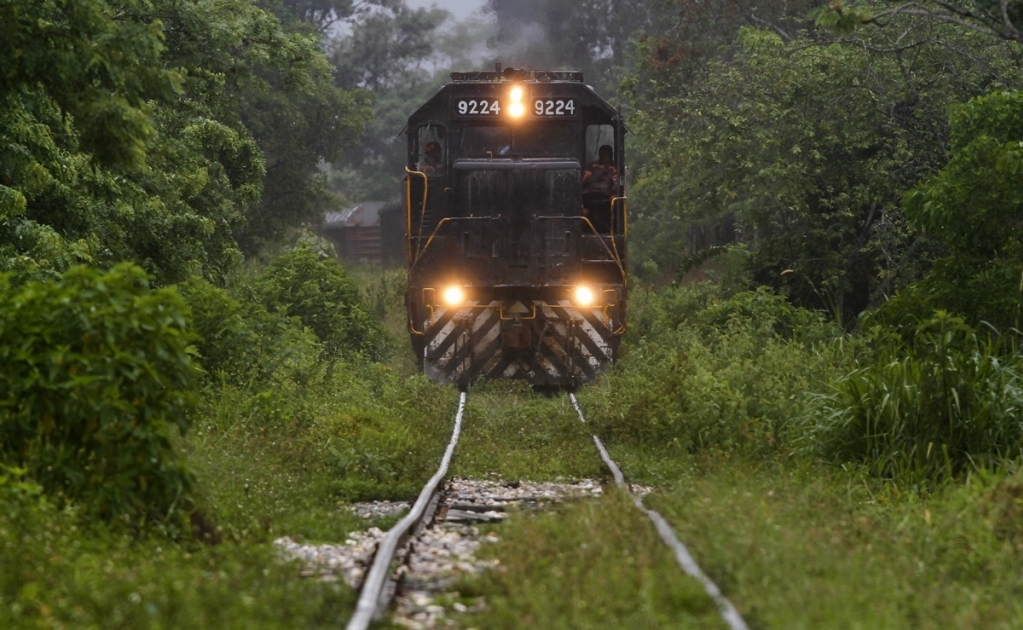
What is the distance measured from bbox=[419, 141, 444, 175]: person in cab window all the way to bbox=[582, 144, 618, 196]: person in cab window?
193 cm

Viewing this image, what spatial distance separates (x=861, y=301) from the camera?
21516mm

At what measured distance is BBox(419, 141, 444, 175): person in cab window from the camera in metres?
17.5

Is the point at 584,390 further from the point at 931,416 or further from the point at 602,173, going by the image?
the point at 931,416

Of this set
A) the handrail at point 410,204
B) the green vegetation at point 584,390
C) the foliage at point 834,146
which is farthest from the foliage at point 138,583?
the foliage at point 834,146

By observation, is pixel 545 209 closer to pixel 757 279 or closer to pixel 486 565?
pixel 757 279

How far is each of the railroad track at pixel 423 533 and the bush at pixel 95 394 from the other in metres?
1.30

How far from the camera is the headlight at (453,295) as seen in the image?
17203mm

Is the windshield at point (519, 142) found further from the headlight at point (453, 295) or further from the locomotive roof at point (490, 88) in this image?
the headlight at point (453, 295)

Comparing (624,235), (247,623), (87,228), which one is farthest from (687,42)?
(247,623)

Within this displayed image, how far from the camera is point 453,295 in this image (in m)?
17.2

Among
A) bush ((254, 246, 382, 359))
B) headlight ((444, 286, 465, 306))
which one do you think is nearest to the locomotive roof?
headlight ((444, 286, 465, 306))

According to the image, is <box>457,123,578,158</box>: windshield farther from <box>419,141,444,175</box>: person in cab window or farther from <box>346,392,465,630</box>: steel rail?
<box>346,392,465,630</box>: steel rail

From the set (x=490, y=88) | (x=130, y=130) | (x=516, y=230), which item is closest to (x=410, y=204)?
(x=516, y=230)

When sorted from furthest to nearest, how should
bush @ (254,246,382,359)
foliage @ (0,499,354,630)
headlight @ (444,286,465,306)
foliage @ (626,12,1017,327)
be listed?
bush @ (254,246,382,359) → foliage @ (626,12,1017,327) → headlight @ (444,286,465,306) → foliage @ (0,499,354,630)
